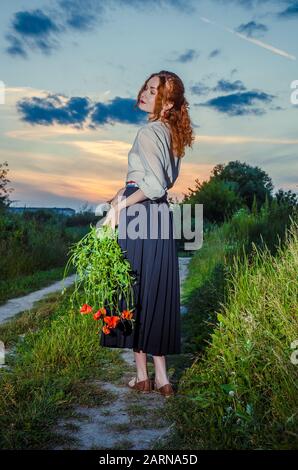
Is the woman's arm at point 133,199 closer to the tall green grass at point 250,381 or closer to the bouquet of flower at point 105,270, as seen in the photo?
the bouquet of flower at point 105,270

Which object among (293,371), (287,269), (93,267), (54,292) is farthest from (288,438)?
(54,292)

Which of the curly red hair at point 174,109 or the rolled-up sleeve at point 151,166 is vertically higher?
the curly red hair at point 174,109

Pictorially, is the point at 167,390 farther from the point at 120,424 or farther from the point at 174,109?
the point at 174,109

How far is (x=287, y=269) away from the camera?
494cm

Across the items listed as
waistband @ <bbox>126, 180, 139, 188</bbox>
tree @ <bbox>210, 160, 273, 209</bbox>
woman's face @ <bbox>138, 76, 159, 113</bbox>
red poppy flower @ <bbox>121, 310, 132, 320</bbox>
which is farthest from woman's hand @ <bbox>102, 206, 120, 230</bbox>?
tree @ <bbox>210, 160, 273, 209</bbox>

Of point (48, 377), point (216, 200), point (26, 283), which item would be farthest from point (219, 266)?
point (216, 200)

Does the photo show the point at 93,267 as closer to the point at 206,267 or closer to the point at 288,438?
the point at 288,438

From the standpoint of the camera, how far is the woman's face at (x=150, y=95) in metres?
4.26

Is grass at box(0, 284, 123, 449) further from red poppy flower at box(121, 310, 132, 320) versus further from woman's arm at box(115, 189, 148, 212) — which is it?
woman's arm at box(115, 189, 148, 212)

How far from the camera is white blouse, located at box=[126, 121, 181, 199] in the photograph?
4.09 m

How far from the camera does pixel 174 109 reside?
14.1 feet

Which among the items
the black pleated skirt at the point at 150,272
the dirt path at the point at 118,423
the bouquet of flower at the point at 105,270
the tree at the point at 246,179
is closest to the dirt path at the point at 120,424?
the dirt path at the point at 118,423

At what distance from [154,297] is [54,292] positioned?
5715 millimetres

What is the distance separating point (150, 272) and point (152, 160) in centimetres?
82
